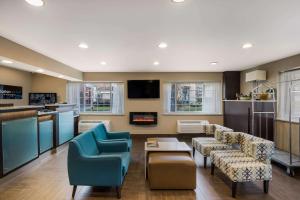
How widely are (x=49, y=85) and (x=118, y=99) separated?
8.30 ft

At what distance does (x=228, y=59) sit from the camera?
16.6 feet

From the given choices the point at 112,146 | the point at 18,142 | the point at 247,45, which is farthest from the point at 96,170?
the point at 247,45

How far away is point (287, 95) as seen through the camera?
4.92 m

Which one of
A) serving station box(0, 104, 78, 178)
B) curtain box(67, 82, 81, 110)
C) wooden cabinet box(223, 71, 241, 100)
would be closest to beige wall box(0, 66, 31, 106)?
curtain box(67, 82, 81, 110)

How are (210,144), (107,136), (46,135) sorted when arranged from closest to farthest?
(210,144)
(107,136)
(46,135)

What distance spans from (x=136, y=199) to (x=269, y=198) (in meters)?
1.91

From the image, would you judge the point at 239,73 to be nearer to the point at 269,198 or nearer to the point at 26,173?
the point at 269,198

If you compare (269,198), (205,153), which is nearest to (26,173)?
(205,153)

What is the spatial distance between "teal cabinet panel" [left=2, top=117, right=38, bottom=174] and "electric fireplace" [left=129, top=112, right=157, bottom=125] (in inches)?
142

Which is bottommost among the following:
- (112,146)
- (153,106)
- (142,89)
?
(112,146)

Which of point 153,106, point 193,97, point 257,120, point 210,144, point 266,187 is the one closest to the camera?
point 266,187

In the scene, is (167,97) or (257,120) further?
(167,97)

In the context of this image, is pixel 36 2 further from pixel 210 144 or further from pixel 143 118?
pixel 143 118

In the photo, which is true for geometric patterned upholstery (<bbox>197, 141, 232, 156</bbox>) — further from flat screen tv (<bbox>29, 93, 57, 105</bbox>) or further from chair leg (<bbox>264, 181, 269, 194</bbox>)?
flat screen tv (<bbox>29, 93, 57, 105</bbox>)
